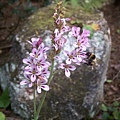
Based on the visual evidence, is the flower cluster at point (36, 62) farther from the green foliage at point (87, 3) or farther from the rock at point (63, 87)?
the green foliage at point (87, 3)

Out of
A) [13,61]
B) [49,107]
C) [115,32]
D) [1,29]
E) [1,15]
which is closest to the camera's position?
[49,107]

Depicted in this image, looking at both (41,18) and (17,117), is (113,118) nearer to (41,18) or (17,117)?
(17,117)

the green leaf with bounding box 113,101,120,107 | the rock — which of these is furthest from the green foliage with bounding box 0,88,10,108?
the green leaf with bounding box 113,101,120,107

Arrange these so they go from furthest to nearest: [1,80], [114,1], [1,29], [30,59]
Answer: [114,1] → [1,29] → [1,80] → [30,59]

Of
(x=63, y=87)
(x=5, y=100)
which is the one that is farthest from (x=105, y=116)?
(x=5, y=100)

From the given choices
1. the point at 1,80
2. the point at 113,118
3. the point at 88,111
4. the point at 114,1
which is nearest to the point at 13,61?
the point at 1,80

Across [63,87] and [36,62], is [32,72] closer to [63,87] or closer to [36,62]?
[36,62]
